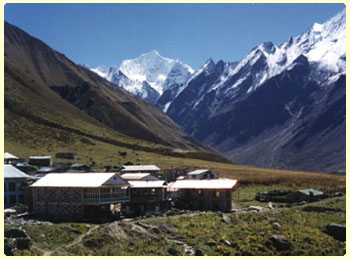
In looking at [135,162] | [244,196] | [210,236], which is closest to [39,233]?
[210,236]

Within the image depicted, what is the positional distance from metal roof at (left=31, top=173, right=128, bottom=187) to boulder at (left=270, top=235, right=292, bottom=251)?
25.4 m

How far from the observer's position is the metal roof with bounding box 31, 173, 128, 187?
234 feet

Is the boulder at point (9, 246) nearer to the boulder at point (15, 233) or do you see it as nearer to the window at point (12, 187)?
the boulder at point (15, 233)

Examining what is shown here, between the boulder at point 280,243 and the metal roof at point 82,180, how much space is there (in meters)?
25.4

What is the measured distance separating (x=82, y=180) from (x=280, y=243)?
30.5 m

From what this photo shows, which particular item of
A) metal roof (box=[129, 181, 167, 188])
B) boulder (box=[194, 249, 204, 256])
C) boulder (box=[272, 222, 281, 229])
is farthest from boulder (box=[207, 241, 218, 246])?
metal roof (box=[129, 181, 167, 188])

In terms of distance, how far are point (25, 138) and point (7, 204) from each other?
111180 mm

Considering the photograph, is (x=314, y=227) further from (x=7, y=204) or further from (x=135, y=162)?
(x=135, y=162)

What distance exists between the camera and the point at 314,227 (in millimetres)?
67688

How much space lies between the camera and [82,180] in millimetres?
72812

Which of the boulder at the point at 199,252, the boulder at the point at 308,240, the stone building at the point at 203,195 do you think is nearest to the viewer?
the boulder at the point at 199,252

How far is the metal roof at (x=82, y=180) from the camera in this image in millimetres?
71194

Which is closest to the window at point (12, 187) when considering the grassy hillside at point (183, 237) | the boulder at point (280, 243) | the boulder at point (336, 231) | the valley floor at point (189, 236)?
the valley floor at point (189, 236)

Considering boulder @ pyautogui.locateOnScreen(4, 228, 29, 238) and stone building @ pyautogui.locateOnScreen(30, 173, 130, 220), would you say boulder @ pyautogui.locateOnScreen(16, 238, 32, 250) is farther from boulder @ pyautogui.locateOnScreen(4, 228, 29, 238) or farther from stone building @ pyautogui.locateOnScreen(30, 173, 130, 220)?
stone building @ pyautogui.locateOnScreen(30, 173, 130, 220)
